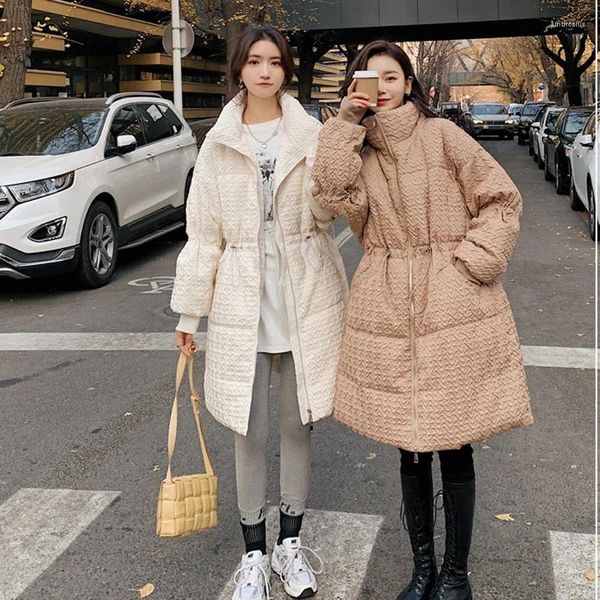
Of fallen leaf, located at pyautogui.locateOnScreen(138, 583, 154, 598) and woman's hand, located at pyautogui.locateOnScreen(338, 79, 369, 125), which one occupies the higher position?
woman's hand, located at pyautogui.locateOnScreen(338, 79, 369, 125)

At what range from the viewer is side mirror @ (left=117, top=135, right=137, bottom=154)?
30.0ft

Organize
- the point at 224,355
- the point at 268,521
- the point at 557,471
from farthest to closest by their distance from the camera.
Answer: the point at 557,471, the point at 268,521, the point at 224,355

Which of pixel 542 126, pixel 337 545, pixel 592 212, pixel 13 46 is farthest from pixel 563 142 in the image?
pixel 337 545

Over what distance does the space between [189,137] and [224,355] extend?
29.7 ft

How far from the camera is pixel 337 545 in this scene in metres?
3.41

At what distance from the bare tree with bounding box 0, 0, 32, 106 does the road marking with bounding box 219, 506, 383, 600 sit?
10201mm

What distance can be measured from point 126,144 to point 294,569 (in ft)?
22.8

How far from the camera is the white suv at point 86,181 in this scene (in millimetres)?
8062

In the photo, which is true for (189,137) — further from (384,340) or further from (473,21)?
(473,21)

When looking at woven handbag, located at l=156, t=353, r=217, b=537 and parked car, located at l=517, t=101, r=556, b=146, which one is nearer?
woven handbag, located at l=156, t=353, r=217, b=537

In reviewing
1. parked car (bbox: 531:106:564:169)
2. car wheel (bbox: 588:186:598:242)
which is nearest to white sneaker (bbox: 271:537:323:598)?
car wheel (bbox: 588:186:598:242)

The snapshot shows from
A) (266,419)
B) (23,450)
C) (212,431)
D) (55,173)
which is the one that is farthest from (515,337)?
(55,173)

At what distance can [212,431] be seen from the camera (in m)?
4.73

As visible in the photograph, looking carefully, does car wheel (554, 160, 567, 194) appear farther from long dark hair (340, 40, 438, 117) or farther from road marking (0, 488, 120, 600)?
long dark hair (340, 40, 438, 117)
